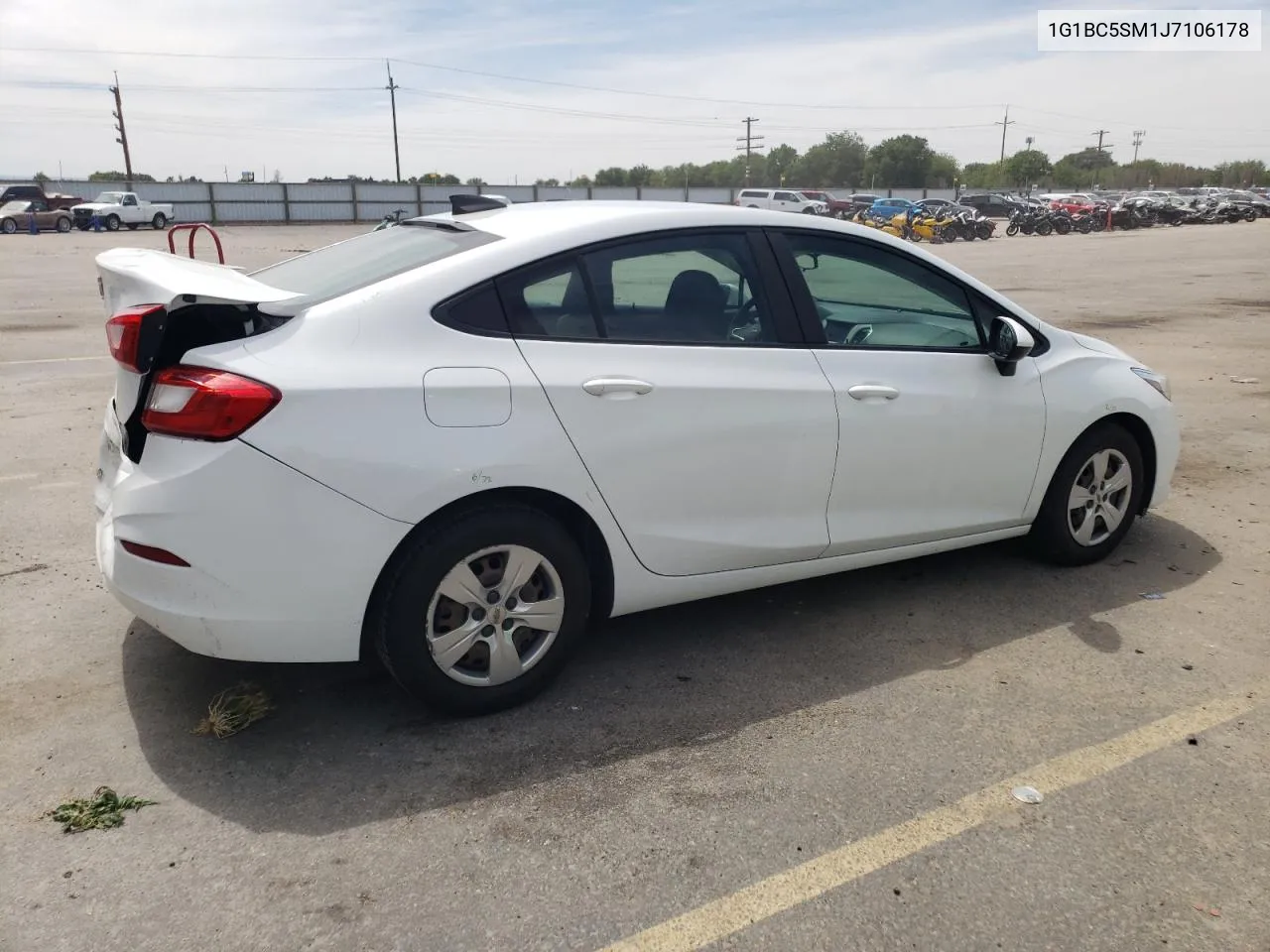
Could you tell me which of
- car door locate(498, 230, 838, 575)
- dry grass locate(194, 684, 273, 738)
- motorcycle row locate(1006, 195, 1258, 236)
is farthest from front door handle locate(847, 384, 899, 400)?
motorcycle row locate(1006, 195, 1258, 236)

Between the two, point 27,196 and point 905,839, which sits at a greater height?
point 27,196

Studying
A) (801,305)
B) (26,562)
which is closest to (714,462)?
(801,305)

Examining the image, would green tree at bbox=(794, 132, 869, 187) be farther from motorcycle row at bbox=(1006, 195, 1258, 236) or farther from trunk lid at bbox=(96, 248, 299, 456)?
trunk lid at bbox=(96, 248, 299, 456)

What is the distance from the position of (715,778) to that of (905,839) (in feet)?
1.89

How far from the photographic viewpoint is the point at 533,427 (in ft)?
10.3

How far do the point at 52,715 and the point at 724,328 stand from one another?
264cm

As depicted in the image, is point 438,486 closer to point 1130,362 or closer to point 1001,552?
point 1001,552

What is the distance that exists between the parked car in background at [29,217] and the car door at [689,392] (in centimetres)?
4494

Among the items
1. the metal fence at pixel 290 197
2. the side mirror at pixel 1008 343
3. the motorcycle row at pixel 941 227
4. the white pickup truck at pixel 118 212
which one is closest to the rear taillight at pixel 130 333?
the side mirror at pixel 1008 343

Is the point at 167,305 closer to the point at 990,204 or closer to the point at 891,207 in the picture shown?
the point at 891,207

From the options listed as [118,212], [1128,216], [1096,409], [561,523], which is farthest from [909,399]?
[1128,216]

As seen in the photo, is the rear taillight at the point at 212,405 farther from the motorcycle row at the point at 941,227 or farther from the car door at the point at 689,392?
the motorcycle row at the point at 941,227

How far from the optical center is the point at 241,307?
303cm

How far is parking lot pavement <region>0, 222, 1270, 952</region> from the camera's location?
242 cm
